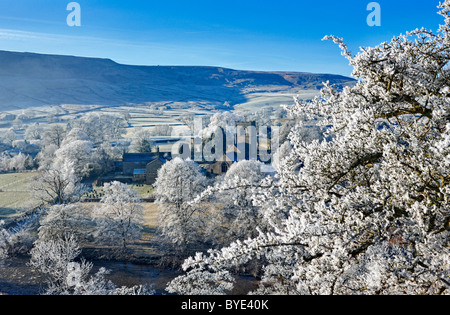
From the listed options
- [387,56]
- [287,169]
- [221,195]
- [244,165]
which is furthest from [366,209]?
[244,165]

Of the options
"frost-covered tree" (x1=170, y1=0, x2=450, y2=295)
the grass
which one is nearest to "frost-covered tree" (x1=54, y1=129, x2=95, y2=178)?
the grass

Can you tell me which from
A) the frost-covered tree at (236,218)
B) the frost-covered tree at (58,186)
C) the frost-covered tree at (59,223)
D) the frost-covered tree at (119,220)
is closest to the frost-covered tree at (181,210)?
the frost-covered tree at (236,218)

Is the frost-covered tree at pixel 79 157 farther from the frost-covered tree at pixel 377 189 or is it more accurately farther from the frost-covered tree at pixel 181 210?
the frost-covered tree at pixel 377 189

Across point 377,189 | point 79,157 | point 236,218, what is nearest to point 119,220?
point 236,218

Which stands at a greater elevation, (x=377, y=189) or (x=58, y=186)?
(x=377, y=189)

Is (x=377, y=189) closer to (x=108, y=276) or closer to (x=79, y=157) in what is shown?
(x=108, y=276)

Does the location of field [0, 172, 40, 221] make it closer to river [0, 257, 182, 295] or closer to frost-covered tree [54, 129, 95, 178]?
frost-covered tree [54, 129, 95, 178]
